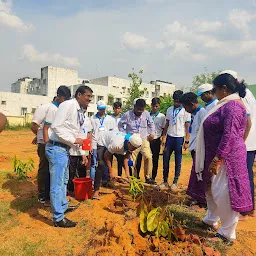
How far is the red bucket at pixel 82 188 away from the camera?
4863 mm

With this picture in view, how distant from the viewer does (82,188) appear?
16.1 ft

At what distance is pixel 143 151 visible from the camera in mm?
5961

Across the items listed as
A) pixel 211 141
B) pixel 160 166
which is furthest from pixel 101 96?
pixel 211 141

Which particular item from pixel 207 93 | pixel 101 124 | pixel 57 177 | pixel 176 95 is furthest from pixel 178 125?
pixel 57 177

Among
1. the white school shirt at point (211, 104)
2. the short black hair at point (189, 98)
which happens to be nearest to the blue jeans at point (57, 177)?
the short black hair at point (189, 98)

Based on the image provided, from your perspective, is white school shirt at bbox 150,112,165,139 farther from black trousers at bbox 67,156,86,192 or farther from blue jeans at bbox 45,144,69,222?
blue jeans at bbox 45,144,69,222

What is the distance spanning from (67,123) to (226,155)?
6.86 ft

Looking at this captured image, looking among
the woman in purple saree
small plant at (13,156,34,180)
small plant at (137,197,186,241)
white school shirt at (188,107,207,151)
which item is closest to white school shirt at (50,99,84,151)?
small plant at (137,197,186,241)

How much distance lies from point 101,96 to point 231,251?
40.2 meters

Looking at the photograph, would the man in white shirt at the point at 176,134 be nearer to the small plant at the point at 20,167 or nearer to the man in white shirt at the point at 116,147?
the man in white shirt at the point at 116,147

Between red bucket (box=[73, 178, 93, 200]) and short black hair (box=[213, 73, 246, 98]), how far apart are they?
2.68 m

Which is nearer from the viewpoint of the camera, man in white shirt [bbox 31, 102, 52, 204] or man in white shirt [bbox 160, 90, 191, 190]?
man in white shirt [bbox 31, 102, 52, 204]

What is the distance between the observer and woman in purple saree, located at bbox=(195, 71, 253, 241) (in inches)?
124

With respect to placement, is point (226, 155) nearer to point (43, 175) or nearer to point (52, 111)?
point (52, 111)
